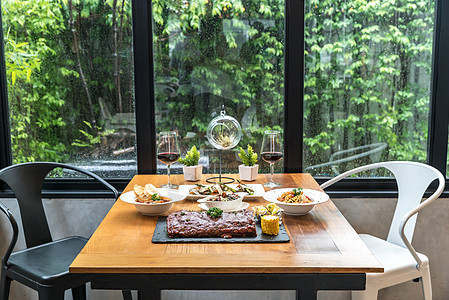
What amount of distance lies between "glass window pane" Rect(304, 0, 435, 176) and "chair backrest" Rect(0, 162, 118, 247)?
127 centimetres

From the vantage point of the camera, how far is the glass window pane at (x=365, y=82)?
258 cm

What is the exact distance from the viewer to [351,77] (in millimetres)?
2621

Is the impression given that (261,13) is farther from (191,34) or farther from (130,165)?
(130,165)

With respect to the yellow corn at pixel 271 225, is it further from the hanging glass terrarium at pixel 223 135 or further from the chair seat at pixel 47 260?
the chair seat at pixel 47 260

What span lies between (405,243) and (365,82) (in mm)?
1030

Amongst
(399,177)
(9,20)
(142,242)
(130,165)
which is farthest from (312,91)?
(9,20)

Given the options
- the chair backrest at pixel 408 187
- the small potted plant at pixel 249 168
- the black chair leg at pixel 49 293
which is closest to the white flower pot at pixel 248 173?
the small potted plant at pixel 249 168

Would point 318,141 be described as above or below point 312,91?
below

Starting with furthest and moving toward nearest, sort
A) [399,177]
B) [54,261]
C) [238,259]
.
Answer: [399,177] < [54,261] < [238,259]

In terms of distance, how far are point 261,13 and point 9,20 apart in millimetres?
1421

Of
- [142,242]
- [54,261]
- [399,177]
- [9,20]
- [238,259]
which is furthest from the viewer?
[9,20]

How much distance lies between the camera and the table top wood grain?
126 cm

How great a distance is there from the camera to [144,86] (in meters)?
2.59

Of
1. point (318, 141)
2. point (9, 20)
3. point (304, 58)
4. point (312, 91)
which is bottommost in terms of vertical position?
point (318, 141)
